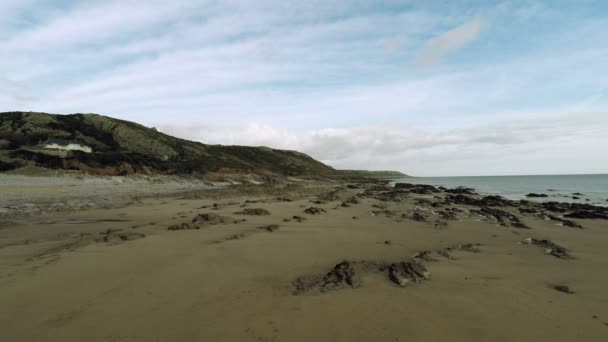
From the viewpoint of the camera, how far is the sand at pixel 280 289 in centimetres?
375

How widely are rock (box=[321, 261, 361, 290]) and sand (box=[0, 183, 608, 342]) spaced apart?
0.35 ft

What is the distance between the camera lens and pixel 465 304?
4414 mm

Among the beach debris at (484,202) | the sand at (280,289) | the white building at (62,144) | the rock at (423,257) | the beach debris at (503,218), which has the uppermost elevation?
the white building at (62,144)

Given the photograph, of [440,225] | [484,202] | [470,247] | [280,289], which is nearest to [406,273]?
[280,289]

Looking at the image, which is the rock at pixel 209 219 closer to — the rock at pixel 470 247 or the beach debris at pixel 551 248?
the rock at pixel 470 247

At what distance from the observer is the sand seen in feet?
12.3

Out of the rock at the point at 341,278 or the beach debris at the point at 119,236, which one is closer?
the rock at the point at 341,278

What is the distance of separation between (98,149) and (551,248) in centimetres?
6295

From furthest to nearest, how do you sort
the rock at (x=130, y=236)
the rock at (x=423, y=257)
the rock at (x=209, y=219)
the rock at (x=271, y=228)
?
the rock at (x=209, y=219), the rock at (x=271, y=228), the rock at (x=130, y=236), the rock at (x=423, y=257)

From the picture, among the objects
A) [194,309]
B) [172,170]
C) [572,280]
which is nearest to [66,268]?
[194,309]

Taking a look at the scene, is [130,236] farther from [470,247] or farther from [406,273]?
[470,247]

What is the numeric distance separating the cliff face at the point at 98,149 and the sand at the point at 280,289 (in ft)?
114

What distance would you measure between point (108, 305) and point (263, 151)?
342 ft

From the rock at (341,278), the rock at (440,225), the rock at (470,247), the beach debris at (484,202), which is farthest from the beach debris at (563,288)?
the beach debris at (484,202)
